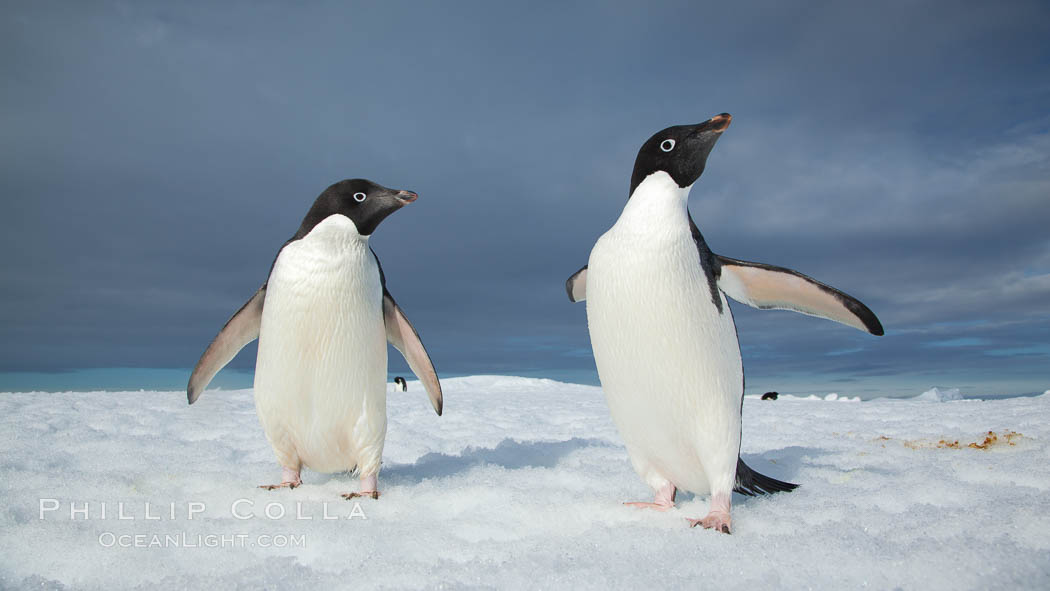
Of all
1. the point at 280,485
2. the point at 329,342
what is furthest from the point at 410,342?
the point at 280,485

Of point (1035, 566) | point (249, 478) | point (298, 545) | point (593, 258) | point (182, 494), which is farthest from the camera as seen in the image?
point (249, 478)

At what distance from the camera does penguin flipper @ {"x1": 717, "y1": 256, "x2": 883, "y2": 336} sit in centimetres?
319

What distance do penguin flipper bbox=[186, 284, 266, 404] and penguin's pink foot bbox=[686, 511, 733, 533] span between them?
2.86m

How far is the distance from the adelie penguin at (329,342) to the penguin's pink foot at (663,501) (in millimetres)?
1447

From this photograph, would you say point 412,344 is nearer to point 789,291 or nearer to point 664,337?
point 664,337

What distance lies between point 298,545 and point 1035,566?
2620 mm

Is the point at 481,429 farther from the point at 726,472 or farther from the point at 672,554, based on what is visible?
the point at 672,554

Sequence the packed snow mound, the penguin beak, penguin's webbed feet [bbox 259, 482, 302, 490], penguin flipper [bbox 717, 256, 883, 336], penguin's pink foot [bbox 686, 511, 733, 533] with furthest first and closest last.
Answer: the packed snow mound → penguin's webbed feet [bbox 259, 482, 302, 490] → penguin flipper [bbox 717, 256, 883, 336] → the penguin beak → penguin's pink foot [bbox 686, 511, 733, 533]

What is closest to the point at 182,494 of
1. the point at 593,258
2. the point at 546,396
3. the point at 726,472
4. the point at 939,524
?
the point at 593,258

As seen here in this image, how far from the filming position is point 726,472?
287cm

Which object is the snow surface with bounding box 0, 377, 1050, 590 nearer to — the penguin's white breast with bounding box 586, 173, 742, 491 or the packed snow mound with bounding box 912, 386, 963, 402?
the penguin's white breast with bounding box 586, 173, 742, 491

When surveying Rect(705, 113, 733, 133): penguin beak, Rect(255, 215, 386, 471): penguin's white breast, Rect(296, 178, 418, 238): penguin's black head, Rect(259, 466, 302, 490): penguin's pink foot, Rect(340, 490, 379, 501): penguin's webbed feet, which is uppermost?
Rect(705, 113, 733, 133): penguin beak

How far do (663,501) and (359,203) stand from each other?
232 centimetres

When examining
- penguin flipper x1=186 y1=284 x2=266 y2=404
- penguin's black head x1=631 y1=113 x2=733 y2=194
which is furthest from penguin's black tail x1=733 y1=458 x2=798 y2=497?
penguin flipper x1=186 y1=284 x2=266 y2=404
